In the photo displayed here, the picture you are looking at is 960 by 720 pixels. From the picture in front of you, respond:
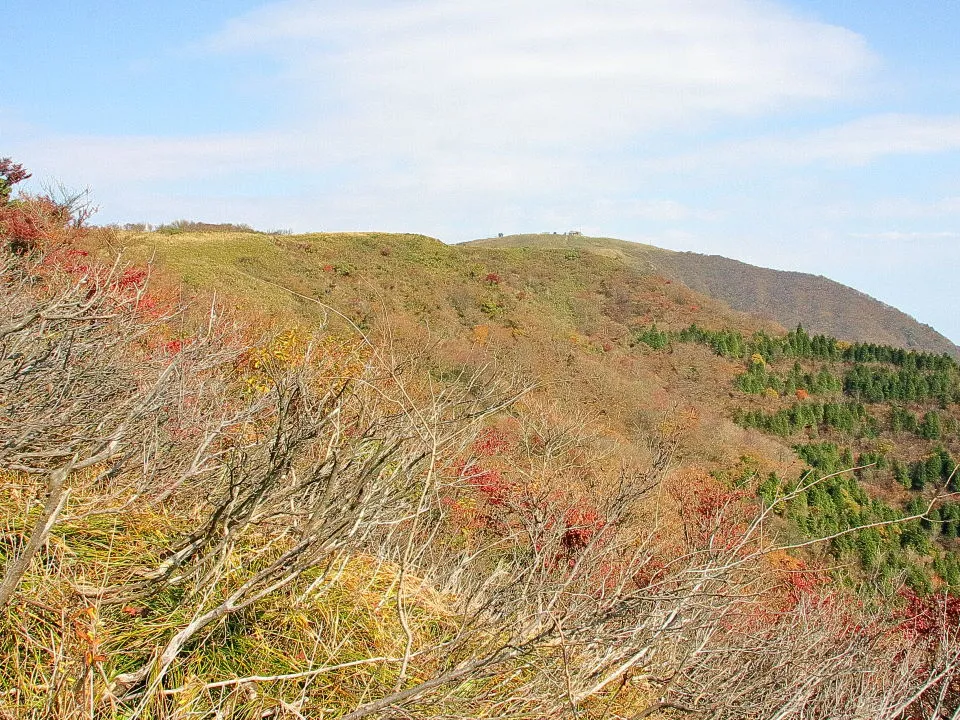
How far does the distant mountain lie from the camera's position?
95188mm

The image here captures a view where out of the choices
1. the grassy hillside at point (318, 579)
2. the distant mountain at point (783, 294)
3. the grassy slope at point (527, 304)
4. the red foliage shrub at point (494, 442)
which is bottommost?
the red foliage shrub at point (494, 442)

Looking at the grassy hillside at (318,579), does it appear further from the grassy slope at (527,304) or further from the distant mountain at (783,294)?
the distant mountain at (783,294)

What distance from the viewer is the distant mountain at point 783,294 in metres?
A: 95.2

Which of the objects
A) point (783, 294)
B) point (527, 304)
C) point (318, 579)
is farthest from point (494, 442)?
point (783, 294)

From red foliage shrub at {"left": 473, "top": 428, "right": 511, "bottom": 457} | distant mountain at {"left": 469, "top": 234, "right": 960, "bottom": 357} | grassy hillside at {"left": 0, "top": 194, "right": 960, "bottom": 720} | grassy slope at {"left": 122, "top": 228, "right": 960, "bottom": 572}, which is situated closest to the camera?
grassy hillside at {"left": 0, "top": 194, "right": 960, "bottom": 720}

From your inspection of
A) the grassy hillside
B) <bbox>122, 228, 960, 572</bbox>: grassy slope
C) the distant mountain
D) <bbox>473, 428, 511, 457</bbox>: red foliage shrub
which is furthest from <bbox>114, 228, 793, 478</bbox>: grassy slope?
the distant mountain

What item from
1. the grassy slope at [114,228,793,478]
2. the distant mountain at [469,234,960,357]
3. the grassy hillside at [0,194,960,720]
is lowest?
the grassy hillside at [0,194,960,720]

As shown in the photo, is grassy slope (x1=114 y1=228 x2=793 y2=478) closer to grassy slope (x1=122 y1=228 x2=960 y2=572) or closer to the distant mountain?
grassy slope (x1=122 y1=228 x2=960 y2=572)

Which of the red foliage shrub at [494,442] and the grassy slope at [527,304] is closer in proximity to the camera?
the red foliage shrub at [494,442]

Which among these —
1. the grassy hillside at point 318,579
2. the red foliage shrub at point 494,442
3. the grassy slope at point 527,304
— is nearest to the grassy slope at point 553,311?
the grassy slope at point 527,304

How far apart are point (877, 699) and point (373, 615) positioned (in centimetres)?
336

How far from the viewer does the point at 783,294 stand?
108 meters

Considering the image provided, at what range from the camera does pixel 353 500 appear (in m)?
2.99

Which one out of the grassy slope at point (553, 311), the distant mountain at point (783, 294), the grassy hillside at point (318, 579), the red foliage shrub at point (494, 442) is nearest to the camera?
the grassy hillside at point (318, 579)
